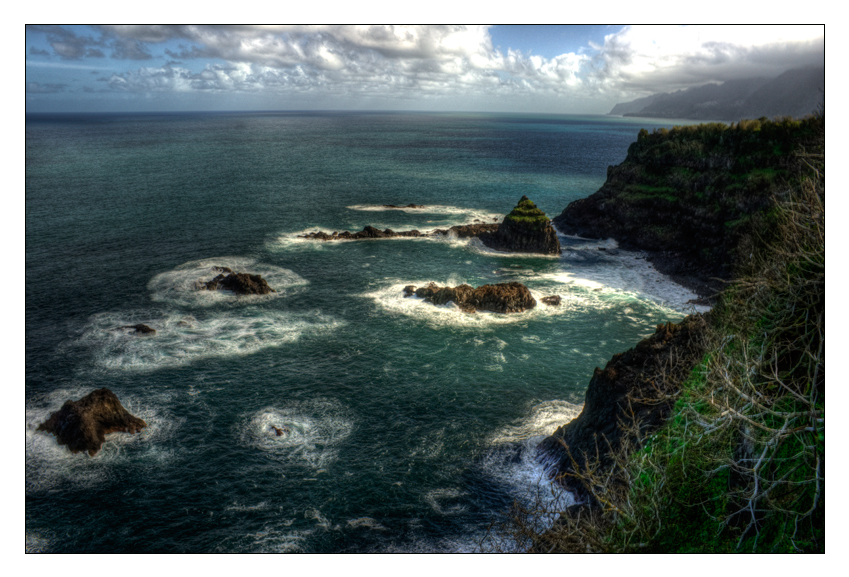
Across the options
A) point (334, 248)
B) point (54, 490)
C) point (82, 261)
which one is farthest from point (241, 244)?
point (54, 490)

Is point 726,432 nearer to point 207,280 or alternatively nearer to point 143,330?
point 143,330

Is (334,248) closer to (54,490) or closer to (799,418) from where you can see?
(54,490)

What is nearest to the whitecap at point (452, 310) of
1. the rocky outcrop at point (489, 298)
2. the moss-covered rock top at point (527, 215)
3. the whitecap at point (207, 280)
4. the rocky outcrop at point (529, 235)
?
the rocky outcrop at point (489, 298)

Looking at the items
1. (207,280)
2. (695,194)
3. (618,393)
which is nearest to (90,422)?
(207,280)

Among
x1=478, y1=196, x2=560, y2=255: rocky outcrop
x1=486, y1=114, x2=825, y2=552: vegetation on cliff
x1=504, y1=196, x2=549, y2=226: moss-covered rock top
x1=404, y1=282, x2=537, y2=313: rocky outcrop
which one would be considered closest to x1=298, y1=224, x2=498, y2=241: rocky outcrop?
x1=478, y1=196, x2=560, y2=255: rocky outcrop

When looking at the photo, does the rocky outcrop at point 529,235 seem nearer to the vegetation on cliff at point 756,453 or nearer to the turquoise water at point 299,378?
the turquoise water at point 299,378

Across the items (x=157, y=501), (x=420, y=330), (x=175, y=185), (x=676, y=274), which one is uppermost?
(x=175, y=185)

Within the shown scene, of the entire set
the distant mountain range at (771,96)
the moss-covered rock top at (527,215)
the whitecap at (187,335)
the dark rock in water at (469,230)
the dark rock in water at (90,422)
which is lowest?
the dark rock in water at (90,422)
